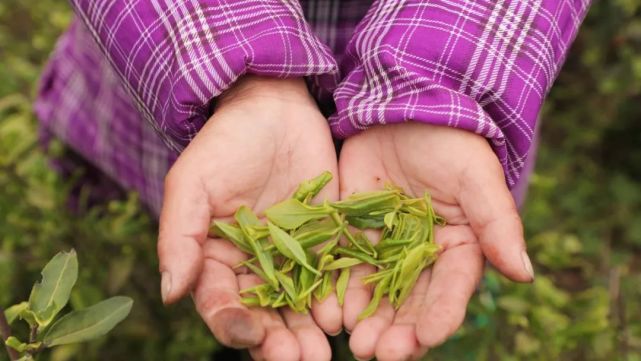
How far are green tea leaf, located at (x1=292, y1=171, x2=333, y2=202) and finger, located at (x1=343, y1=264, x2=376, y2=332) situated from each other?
0.12m

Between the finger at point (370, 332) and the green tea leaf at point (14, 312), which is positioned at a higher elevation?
the green tea leaf at point (14, 312)

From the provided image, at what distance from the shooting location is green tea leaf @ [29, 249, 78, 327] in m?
0.83

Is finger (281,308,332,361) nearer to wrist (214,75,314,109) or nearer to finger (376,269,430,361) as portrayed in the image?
finger (376,269,430,361)

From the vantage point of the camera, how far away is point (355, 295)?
1.03 m

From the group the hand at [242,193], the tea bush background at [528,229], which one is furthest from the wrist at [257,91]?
the tea bush background at [528,229]

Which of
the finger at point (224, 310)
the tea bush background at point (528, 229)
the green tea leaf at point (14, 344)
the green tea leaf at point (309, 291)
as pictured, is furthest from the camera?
the tea bush background at point (528, 229)

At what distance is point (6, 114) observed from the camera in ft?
6.42

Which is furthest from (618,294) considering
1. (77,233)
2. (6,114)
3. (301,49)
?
(6,114)

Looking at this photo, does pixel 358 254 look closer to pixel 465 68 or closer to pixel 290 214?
pixel 290 214

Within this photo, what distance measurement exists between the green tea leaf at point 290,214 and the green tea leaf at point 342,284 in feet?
0.29

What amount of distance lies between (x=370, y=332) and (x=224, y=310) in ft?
0.62

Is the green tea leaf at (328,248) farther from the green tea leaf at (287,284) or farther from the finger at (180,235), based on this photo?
the finger at (180,235)

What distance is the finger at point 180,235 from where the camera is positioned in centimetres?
91

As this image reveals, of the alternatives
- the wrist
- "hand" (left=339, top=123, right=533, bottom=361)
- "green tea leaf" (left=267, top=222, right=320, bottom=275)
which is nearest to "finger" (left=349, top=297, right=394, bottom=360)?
"hand" (left=339, top=123, right=533, bottom=361)
